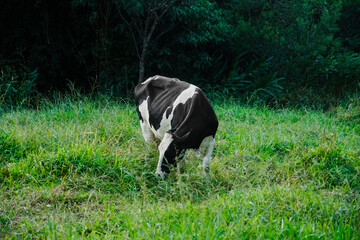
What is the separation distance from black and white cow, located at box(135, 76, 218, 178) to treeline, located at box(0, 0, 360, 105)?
3.28m

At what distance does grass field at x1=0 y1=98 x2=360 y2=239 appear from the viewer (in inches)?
103

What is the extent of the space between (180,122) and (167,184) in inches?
24.1

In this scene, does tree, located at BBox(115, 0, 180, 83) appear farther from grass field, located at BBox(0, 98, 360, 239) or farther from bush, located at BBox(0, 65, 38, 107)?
bush, located at BBox(0, 65, 38, 107)

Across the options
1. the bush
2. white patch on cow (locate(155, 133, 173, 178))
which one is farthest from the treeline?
white patch on cow (locate(155, 133, 173, 178))

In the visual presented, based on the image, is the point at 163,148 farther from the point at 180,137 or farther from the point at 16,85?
the point at 16,85

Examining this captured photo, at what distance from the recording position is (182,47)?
769cm

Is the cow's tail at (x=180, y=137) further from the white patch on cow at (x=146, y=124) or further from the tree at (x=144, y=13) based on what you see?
the tree at (x=144, y=13)

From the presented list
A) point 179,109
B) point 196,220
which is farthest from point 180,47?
point 196,220

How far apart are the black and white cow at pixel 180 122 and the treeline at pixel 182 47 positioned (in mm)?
3276

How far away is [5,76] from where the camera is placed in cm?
679

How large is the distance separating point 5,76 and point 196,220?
18.5ft

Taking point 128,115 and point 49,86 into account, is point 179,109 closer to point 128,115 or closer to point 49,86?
point 128,115

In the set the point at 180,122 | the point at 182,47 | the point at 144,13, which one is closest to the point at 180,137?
the point at 180,122

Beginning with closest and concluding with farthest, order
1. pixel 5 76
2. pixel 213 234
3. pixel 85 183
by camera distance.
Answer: pixel 213 234 < pixel 85 183 < pixel 5 76
